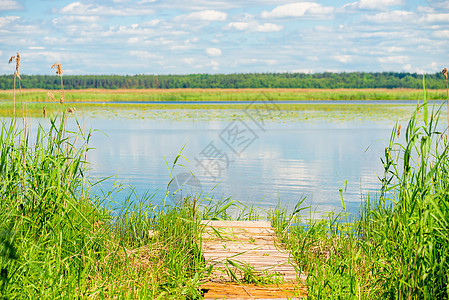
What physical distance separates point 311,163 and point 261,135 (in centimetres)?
644

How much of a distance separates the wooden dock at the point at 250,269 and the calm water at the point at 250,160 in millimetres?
826

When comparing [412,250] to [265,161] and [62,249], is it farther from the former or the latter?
[265,161]

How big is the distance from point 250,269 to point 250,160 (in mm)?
8552

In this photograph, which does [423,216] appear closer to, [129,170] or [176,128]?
[129,170]

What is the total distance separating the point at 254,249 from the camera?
3.88 m

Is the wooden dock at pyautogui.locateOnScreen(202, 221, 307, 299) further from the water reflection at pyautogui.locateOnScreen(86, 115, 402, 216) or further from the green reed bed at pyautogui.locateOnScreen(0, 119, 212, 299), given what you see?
the water reflection at pyautogui.locateOnScreen(86, 115, 402, 216)

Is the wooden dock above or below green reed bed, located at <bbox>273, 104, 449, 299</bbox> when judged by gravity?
below

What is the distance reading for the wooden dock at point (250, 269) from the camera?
3.14m

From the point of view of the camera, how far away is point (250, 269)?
3.41 metres

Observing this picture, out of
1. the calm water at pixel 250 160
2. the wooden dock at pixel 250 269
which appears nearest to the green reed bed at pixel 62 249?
the wooden dock at pixel 250 269

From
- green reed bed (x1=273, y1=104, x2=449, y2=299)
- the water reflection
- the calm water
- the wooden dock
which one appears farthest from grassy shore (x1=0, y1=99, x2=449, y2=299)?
the water reflection

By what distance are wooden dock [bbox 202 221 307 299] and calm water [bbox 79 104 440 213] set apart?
0.83 meters

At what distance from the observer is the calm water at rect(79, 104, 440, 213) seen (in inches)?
312

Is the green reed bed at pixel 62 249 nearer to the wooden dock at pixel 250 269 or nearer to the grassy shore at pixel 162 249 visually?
the grassy shore at pixel 162 249
